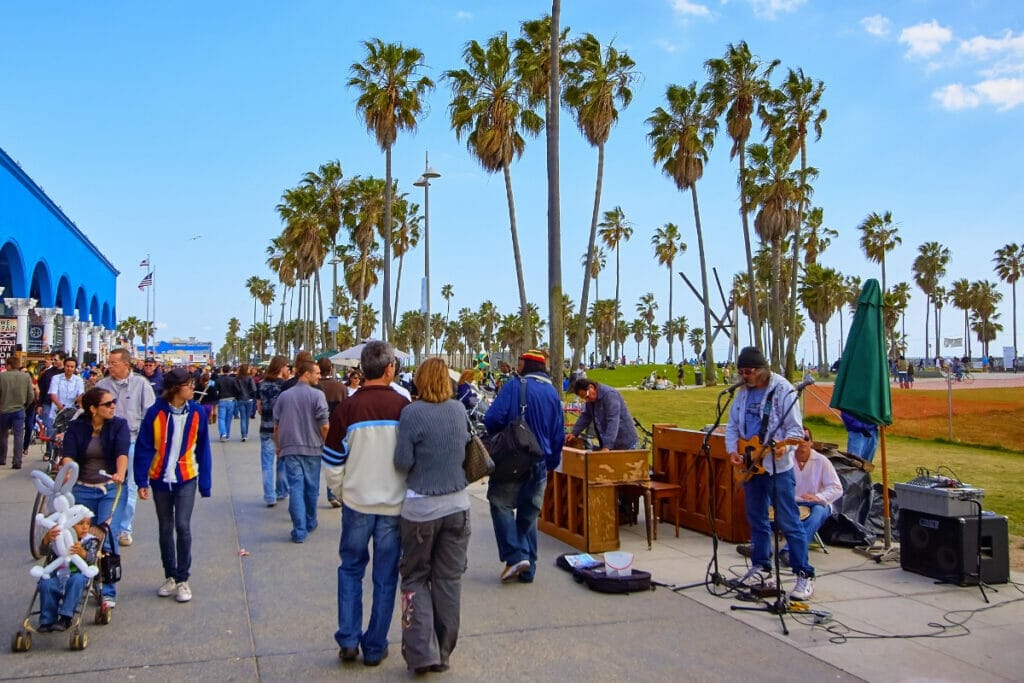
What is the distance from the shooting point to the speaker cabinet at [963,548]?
21.1 feet

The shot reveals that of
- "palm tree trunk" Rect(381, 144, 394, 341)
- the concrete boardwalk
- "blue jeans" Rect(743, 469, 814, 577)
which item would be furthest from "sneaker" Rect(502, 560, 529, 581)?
"palm tree trunk" Rect(381, 144, 394, 341)

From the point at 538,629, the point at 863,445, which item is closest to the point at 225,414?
the point at 863,445

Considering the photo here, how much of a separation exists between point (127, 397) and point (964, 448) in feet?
53.5

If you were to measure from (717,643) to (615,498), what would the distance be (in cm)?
263

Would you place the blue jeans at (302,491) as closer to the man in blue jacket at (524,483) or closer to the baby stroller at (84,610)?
the baby stroller at (84,610)

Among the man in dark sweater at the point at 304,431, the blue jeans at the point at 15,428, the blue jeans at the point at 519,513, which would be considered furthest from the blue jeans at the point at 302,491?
the blue jeans at the point at 15,428

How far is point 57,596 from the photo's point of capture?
5.00m

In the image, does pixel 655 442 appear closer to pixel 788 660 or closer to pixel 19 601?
pixel 788 660

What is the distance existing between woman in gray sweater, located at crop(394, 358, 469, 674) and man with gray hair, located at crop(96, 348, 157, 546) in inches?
163

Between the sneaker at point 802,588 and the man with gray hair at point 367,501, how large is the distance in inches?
124

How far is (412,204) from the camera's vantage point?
162 feet

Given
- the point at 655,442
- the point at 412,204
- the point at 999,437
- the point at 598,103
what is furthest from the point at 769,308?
the point at 655,442

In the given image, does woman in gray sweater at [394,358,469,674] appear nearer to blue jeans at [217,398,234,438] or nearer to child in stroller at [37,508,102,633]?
child in stroller at [37,508,102,633]

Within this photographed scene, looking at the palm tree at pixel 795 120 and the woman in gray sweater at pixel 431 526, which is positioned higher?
the palm tree at pixel 795 120
